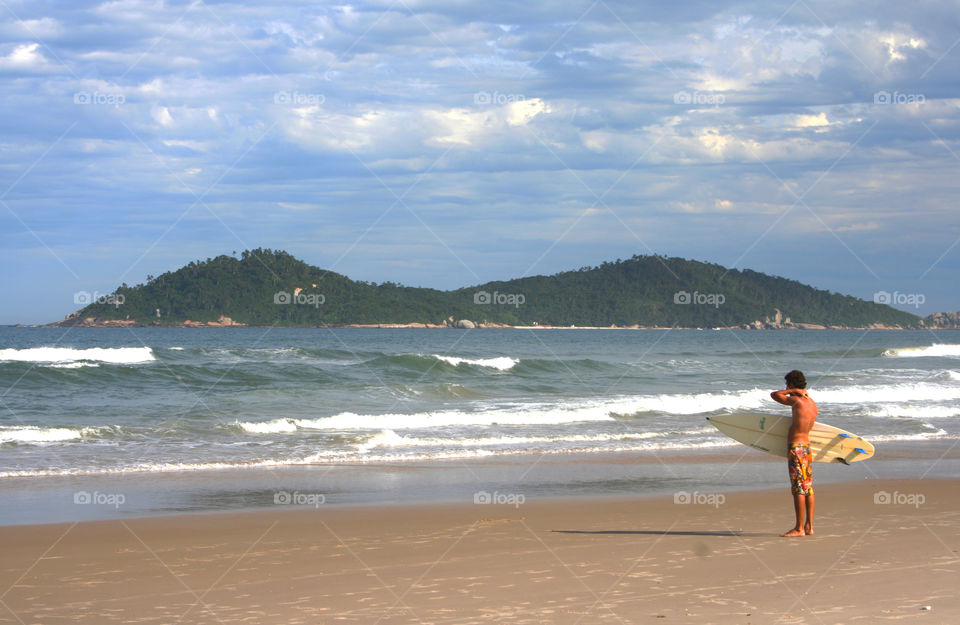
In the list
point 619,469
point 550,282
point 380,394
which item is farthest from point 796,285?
point 619,469

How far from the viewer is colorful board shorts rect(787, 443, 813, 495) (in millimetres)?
7746

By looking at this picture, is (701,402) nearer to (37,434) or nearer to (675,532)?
(675,532)

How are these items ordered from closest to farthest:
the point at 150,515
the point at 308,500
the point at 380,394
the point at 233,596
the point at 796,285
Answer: the point at 233,596 < the point at 150,515 < the point at 308,500 < the point at 380,394 < the point at 796,285

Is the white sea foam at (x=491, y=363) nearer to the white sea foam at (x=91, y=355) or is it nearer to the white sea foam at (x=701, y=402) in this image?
the white sea foam at (x=701, y=402)

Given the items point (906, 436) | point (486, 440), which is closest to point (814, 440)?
point (486, 440)

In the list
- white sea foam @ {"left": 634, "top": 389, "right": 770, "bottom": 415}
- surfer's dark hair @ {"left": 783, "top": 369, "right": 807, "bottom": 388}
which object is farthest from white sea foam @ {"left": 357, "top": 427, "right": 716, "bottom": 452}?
surfer's dark hair @ {"left": 783, "top": 369, "right": 807, "bottom": 388}

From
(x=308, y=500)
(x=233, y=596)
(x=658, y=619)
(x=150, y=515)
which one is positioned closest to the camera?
(x=658, y=619)

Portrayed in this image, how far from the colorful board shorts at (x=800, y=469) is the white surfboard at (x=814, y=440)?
0.82 metres

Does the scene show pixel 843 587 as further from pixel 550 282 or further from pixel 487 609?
pixel 550 282

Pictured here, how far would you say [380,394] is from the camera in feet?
79.8

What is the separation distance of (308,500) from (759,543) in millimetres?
5123

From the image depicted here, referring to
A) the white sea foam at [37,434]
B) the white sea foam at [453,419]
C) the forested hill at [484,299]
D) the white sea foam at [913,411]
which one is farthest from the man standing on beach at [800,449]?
the forested hill at [484,299]

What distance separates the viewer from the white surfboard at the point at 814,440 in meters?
8.88

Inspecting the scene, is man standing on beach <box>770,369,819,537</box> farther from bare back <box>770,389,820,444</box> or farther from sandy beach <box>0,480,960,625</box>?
sandy beach <box>0,480,960,625</box>
